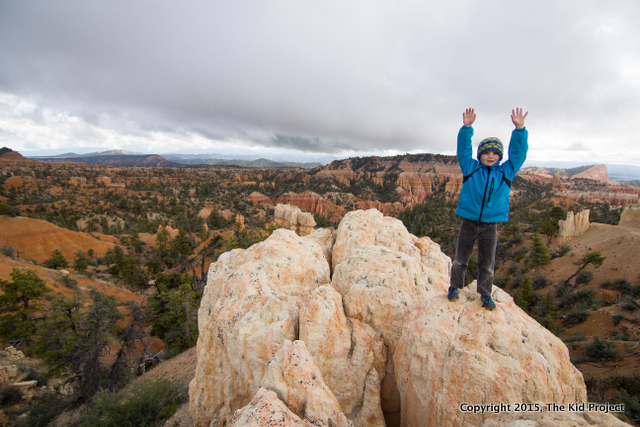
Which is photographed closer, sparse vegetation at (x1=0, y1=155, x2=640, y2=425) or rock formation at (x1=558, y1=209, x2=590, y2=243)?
sparse vegetation at (x1=0, y1=155, x2=640, y2=425)

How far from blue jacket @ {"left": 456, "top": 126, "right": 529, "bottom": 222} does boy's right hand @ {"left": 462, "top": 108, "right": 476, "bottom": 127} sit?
0.27 feet

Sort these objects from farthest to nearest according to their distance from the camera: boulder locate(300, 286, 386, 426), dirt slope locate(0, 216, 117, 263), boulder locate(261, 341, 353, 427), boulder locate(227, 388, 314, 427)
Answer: dirt slope locate(0, 216, 117, 263), boulder locate(300, 286, 386, 426), boulder locate(261, 341, 353, 427), boulder locate(227, 388, 314, 427)

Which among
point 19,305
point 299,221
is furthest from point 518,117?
point 299,221

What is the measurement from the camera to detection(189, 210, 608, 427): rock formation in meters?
3.49

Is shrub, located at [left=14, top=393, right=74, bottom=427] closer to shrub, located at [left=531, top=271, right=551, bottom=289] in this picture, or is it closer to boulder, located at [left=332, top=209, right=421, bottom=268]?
boulder, located at [left=332, top=209, right=421, bottom=268]

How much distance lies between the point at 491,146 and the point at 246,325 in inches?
210

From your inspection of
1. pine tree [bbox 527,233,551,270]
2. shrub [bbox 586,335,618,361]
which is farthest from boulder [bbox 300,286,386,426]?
pine tree [bbox 527,233,551,270]

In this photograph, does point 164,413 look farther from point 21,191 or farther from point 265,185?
point 265,185

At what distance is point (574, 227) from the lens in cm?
3375

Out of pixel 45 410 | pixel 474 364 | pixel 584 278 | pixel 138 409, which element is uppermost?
pixel 474 364

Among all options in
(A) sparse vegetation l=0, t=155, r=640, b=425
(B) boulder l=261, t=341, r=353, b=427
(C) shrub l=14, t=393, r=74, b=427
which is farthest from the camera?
(A) sparse vegetation l=0, t=155, r=640, b=425

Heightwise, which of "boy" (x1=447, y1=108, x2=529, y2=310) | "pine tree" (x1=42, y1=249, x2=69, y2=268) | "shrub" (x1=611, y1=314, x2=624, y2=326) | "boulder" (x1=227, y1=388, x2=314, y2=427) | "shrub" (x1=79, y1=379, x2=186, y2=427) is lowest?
"pine tree" (x1=42, y1=249, x2=69, y2=268)

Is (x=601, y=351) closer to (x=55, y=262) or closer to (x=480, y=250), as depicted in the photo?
(x=480, y=250)

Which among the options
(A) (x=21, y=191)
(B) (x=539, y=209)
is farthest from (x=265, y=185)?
(B) (x=539, y=209)
